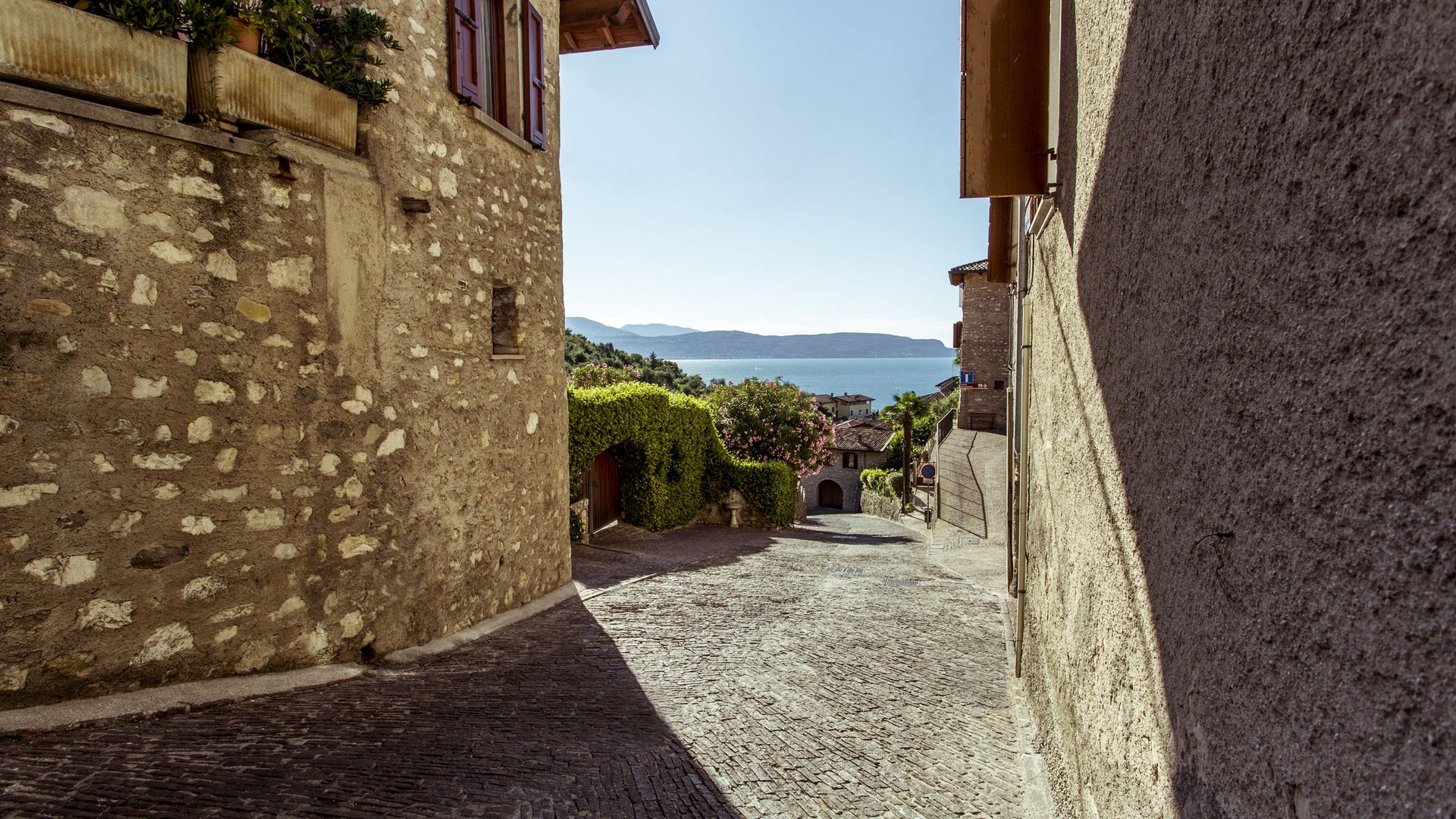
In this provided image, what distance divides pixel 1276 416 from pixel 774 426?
18948 mm

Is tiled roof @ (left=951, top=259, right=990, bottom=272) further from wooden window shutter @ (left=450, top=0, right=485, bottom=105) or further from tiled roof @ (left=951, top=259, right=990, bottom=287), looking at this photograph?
wooden window shutter @ (left=450, top=0, right=485, bottom=105)

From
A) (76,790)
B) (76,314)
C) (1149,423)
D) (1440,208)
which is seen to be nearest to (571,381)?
(76,314)

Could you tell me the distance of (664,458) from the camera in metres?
15.1

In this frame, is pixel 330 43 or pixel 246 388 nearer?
pixel 246 388

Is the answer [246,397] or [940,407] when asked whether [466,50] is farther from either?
[940,407]

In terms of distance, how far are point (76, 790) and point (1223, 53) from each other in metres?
4.50

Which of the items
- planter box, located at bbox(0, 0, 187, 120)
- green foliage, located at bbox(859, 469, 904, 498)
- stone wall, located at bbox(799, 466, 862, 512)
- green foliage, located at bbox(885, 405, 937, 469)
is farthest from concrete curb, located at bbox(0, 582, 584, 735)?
stone wall, located at bbox(799, 466, 862, 512)

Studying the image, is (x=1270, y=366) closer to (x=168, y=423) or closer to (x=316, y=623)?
(x=168, y=423)

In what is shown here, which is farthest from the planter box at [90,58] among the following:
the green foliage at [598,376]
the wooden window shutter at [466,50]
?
the green foliage at [598,376]

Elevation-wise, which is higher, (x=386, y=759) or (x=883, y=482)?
(x=386, y=759)

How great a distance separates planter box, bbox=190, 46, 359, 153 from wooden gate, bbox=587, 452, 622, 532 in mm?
8604

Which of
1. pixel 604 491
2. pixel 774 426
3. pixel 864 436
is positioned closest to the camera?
pixel 604 491

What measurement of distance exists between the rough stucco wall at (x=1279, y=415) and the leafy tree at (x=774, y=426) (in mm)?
17421

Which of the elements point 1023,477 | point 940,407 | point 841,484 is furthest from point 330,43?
point 841,484
